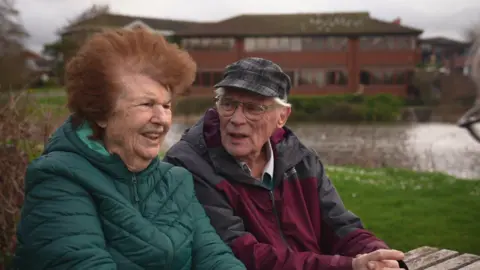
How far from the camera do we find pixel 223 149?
9.20 feet

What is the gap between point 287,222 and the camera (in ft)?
9.18

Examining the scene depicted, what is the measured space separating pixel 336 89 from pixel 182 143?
3934cm

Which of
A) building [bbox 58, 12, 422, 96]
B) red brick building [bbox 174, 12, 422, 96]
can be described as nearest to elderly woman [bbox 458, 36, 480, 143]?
building [bbox 58, 12, 422, 96]

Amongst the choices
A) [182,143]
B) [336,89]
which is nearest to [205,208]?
[182,143]

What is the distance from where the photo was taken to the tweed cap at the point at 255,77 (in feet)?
9.09

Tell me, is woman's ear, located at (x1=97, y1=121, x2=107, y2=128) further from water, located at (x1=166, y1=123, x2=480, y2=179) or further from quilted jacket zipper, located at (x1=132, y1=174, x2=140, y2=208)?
water, located at (x1=166, y1=123, x2=480, y2=179)

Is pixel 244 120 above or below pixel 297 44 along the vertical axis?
above

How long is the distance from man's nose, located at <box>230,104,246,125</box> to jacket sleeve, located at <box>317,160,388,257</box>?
0.54 meters

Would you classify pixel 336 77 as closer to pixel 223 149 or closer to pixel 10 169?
pixel 10 169

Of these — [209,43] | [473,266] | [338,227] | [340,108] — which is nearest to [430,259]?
[473,266]

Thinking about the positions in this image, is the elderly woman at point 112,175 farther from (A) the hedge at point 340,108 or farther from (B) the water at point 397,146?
(A) the hedge at point 340,108

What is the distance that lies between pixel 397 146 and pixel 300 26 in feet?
83.7

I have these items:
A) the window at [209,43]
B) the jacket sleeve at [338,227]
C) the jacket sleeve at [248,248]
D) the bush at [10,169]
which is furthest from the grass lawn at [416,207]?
the window at [209,43]

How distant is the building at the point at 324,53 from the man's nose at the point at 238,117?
126ft
